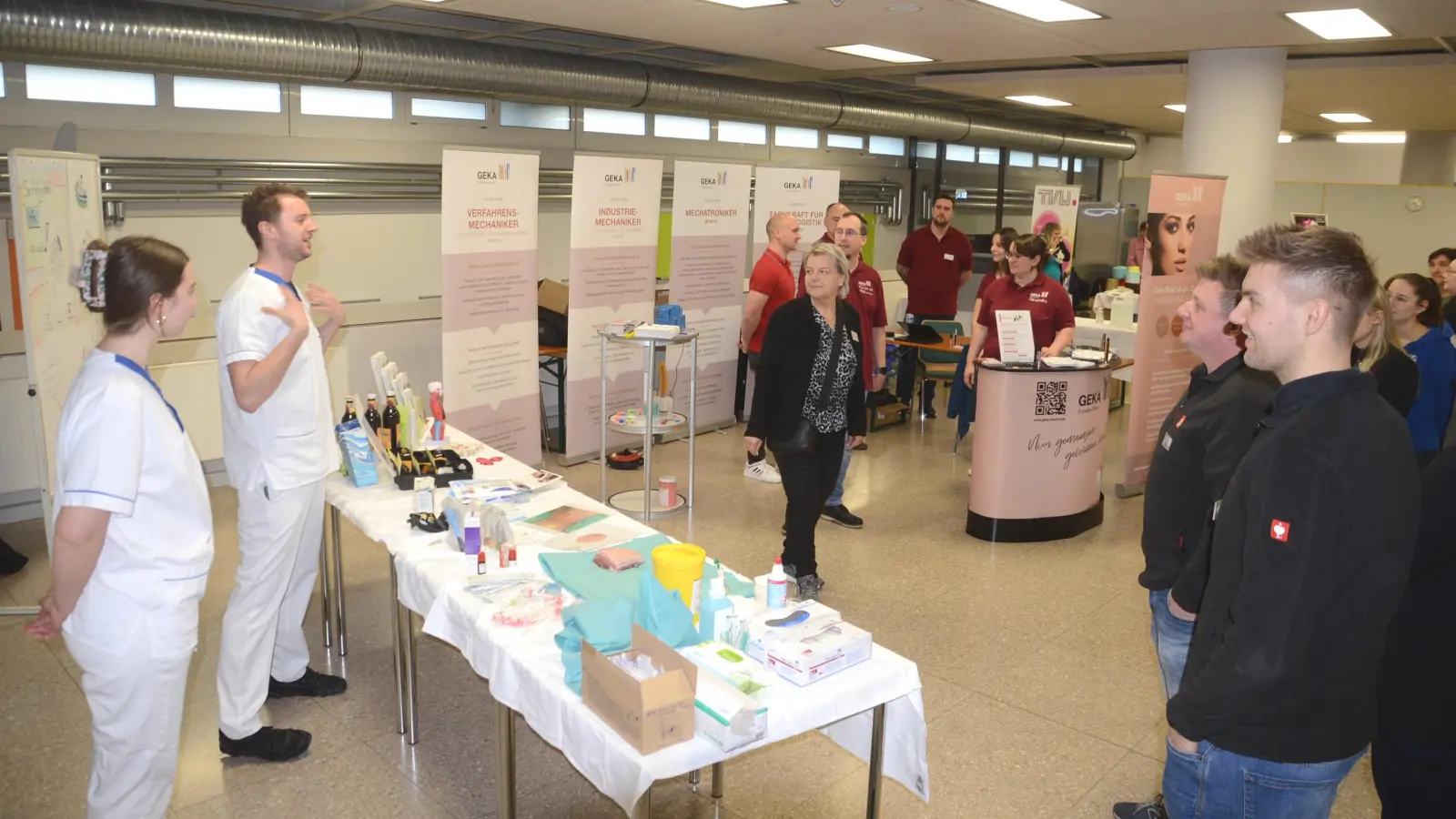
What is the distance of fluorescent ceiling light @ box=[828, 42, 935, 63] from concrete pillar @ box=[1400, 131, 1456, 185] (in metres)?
8.99

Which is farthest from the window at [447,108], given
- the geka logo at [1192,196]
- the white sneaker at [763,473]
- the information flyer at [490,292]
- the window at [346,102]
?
the geka logo at [1192,196]

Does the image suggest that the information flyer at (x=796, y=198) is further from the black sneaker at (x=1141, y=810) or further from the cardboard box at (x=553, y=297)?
the black sneaker at (x=1141, y=810)

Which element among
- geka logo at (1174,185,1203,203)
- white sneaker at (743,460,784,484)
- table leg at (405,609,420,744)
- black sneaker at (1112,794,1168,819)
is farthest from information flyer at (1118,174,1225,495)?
table leg at (405,609,420,744)

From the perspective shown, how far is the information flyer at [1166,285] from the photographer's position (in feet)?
18.3

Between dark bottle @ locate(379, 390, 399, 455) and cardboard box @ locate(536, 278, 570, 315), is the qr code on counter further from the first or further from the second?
cardboard box @ locate(536, 278, 570, 315)

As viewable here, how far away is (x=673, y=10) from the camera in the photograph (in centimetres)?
514

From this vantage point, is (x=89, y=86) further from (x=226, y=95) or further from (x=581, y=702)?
(x=581, y=702)

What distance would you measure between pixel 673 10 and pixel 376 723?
3.73 meters

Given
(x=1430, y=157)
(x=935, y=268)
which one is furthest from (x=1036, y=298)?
(x=1430, y=157)

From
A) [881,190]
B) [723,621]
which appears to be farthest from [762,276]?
[881,190]

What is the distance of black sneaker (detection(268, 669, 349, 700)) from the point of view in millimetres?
3412

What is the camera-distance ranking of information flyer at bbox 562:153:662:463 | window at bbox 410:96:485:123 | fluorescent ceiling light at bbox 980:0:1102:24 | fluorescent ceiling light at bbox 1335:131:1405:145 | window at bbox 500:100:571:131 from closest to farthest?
fluorescent ceiling light at bbox 980:0:1102:24
information flyer at bbox 562:153:662:463
window at bbox 410:96:485:123
window at bbox 500:100:571:131
fluorescent ceiling light at bbox 1335:131:1405:145

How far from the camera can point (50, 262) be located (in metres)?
3.92

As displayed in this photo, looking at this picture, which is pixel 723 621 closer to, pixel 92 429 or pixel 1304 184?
pixel 92 429
